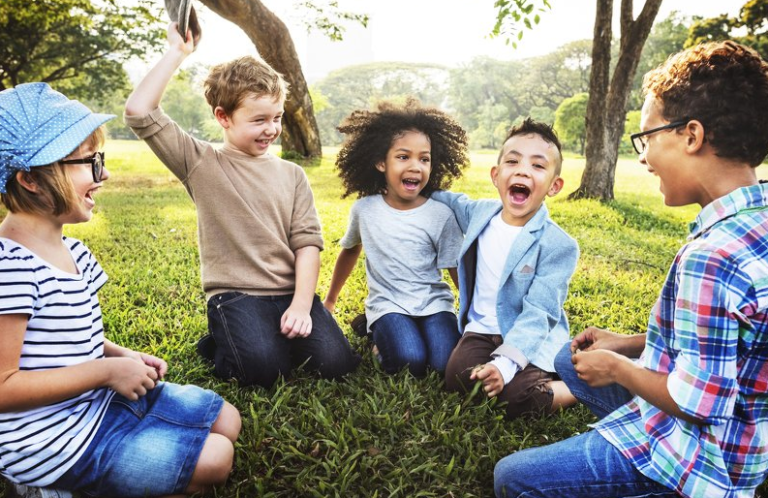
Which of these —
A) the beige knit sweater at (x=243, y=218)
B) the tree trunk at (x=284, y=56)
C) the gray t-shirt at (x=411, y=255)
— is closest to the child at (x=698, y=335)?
the gray t-shirt at (x=411, y=255)

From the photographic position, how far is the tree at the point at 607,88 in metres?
7.48

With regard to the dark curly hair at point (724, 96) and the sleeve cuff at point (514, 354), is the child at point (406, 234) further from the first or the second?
the dark curly hair at point (724, 96)

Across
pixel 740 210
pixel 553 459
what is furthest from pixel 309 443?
pixel 740 210

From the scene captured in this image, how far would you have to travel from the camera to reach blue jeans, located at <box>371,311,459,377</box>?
2791 mm

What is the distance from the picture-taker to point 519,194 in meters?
2.75

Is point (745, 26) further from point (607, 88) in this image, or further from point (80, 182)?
point (80, 182)

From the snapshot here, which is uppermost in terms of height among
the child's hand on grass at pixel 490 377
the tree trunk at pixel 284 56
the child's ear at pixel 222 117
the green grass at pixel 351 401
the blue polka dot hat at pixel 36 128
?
the tree trunk at pixel 284 56

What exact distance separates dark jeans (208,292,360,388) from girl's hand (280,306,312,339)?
0.06 metres

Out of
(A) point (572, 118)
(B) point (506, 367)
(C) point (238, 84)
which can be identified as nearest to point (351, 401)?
(B) point (506, 367)

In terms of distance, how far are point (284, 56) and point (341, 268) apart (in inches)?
430

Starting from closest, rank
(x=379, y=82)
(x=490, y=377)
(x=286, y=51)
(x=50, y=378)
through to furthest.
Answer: (x=50, y=378)
(x=490, y=377)
(x=286, y=51)
(x=379, y=82)

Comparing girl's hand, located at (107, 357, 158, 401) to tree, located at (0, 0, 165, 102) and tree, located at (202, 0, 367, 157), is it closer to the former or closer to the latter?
tree, located at (202, 0, 367, 157)

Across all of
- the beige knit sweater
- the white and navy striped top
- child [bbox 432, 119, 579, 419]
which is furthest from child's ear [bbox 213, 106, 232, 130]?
child [bbox 432, 119, 579, 419]

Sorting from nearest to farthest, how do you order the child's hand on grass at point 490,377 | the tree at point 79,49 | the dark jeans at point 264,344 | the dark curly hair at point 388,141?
the child's hand on grass at point 490,377 < the dark jeans at point 264,344 < the dark curly hair at point 388,141 < the tree at point 79,49
